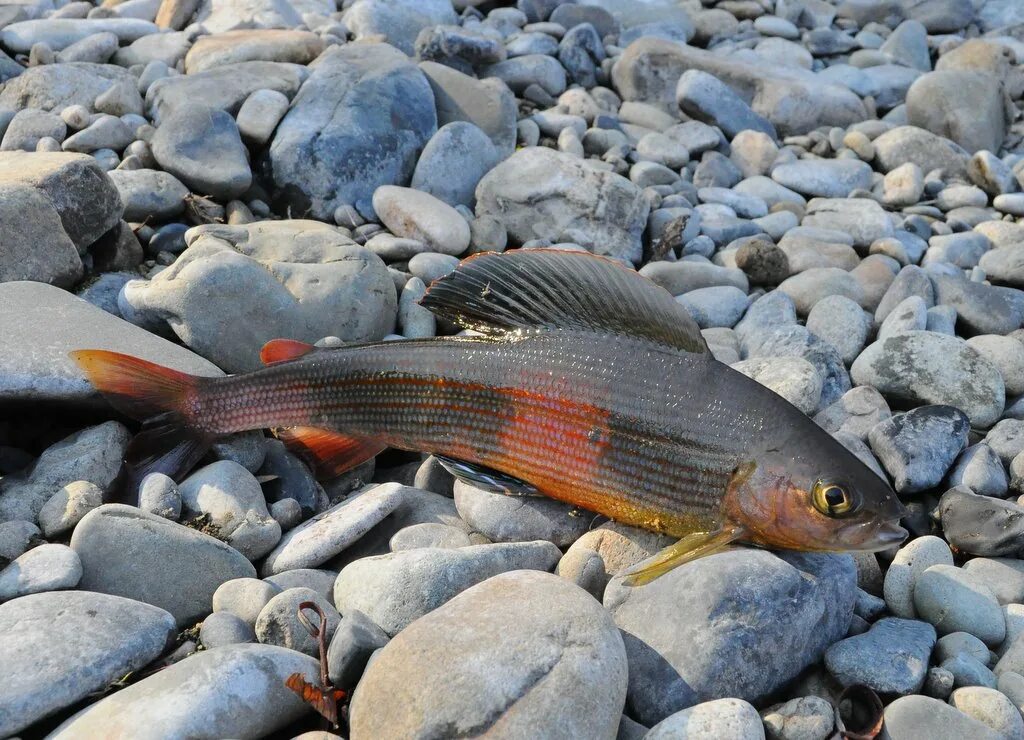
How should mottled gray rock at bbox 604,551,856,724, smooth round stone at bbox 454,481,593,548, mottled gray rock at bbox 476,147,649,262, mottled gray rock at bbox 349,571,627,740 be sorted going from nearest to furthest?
1. mottled gray rock at bbox 349,571,627,740
2. mottled gray rock at bbox 604,551,856,724
3. smooth round stone at bbox 454,481,593,548
4. mottled gray rock at bbox 476,147,649,262

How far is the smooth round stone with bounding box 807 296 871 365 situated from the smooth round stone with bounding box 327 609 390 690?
134 inches

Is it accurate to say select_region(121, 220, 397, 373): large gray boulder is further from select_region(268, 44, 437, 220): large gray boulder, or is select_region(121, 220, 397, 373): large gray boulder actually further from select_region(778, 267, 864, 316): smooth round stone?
select_region(778, 267, 864, 316): smooth round stone

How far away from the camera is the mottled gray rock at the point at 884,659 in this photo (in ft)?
11.2

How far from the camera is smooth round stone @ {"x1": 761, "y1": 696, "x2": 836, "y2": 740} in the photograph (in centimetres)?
323

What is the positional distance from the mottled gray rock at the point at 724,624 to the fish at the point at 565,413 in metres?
0.11

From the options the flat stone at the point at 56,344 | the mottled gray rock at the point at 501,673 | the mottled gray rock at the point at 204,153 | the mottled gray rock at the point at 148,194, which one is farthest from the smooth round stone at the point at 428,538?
the mottled gray rock at the point at 204,153

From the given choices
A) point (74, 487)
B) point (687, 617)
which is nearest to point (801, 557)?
point (687, 617)

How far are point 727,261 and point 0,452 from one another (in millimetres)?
4564

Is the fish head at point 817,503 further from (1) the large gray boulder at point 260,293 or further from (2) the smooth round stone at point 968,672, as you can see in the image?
(1) the large gray boulder at point 260,293

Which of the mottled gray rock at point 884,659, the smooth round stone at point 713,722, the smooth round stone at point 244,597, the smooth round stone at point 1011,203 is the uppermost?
the smooth round stone at point 713,722

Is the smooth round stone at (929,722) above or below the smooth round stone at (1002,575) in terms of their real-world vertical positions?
above

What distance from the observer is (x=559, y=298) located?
4.32 meters

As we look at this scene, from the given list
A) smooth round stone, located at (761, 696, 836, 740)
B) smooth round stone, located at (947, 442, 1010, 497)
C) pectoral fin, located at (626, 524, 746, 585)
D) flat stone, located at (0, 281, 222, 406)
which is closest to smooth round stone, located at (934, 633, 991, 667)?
smooth round stone, located at (761, 696, 836, 740)

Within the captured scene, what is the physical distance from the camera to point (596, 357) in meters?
4.18
